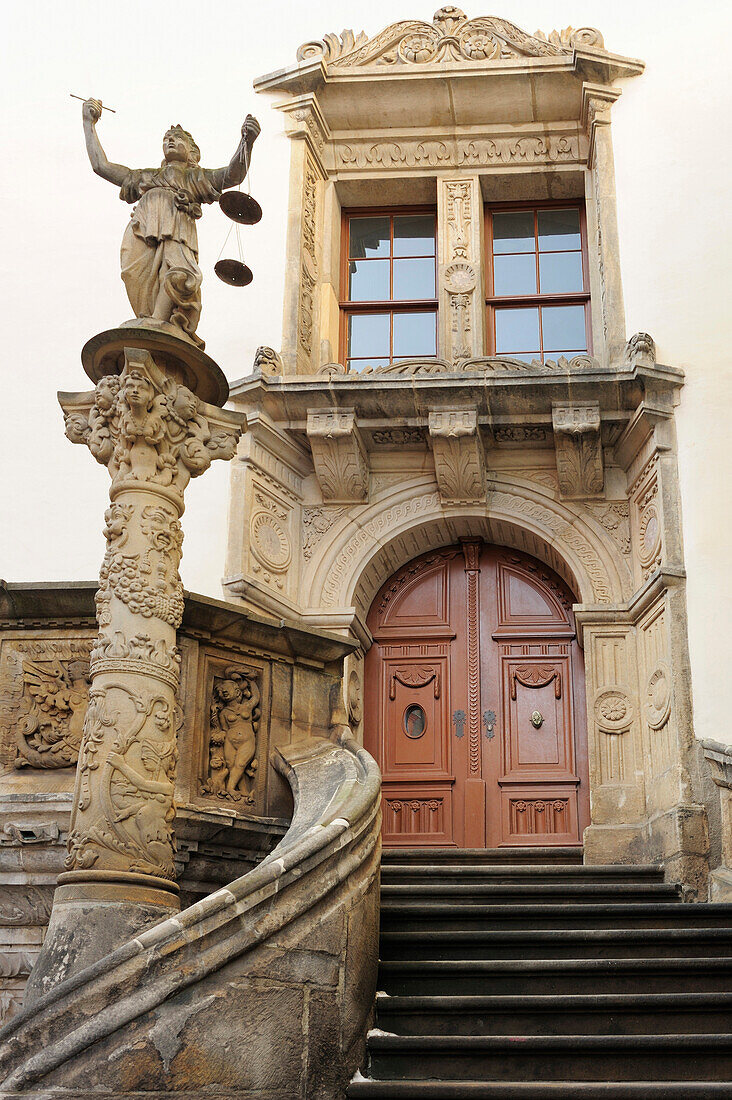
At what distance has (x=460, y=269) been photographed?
399 inches

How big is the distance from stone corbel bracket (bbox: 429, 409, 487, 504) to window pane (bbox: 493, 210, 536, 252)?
90.2 inches

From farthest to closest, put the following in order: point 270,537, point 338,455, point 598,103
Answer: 1. point 598,103
2. point 338,455
3. point 270,537

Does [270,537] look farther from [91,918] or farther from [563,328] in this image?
[91,918]

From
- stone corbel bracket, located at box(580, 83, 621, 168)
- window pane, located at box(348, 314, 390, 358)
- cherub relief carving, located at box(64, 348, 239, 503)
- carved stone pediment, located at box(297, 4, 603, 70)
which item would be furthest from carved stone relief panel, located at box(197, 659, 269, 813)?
carved stone pediment, located at box(297, 4, 603, 70)

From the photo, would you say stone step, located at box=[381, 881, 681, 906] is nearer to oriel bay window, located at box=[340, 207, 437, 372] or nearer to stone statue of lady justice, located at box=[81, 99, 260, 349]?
stone statue of lady justice, located at box=[81, 99, 260, 349]

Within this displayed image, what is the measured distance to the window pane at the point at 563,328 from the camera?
10.1 metres

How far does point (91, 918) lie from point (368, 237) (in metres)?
7.48

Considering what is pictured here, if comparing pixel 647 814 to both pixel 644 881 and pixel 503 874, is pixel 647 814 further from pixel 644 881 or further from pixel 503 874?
pixel 503 874

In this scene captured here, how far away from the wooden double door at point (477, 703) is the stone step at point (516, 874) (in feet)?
5.05

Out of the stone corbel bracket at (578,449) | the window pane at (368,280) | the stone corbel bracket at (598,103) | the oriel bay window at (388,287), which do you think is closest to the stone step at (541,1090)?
the stone corbel bracket at (578,449)

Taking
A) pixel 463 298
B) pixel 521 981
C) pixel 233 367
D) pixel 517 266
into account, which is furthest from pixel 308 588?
pixel 521 981

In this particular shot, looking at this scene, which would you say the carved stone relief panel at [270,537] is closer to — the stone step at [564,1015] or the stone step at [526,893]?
the stone step at [526,893]

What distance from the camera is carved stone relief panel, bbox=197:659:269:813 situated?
21.0 feet

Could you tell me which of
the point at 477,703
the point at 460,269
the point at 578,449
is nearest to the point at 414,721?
the point at 477,703
